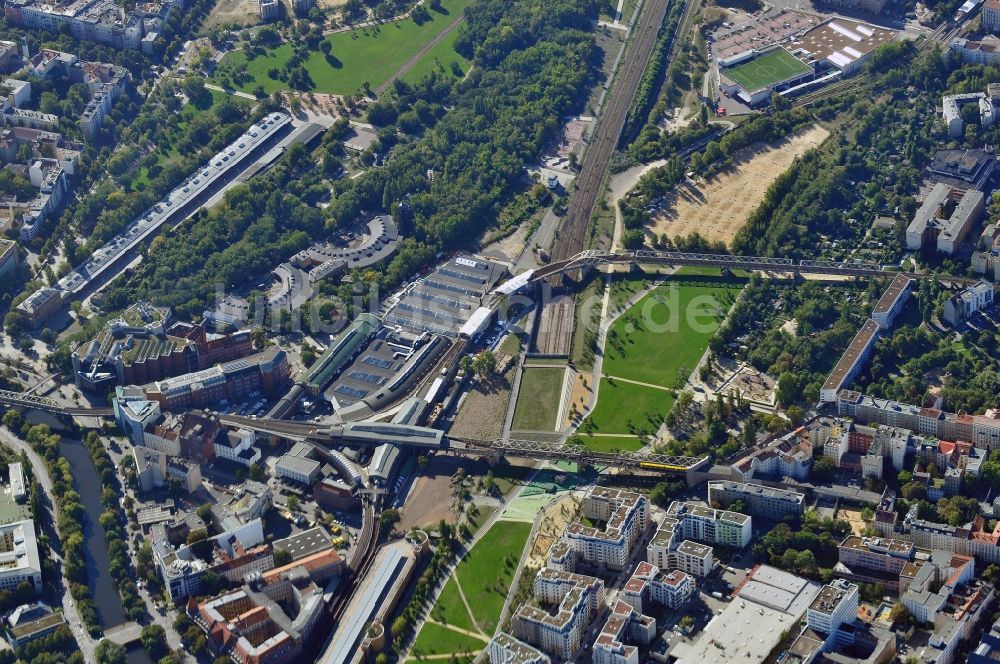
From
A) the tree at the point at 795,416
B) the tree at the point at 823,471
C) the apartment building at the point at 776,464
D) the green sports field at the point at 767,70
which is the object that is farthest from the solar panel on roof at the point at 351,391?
the green sports field at the point at 767,70

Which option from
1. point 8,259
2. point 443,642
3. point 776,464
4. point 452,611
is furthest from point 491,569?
point 8,259

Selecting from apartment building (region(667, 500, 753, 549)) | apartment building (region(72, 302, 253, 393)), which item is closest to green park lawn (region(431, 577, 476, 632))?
apartment building (region(667, 500, 753, 549))

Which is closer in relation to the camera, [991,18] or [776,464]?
[776,464]

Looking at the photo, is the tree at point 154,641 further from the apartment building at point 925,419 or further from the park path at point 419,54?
the park path at point 419,54

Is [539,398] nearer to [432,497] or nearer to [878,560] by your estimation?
[432,497]

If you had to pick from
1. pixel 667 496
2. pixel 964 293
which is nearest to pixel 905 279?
pixel 964 293

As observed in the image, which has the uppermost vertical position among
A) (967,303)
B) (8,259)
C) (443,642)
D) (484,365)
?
(967,303)
